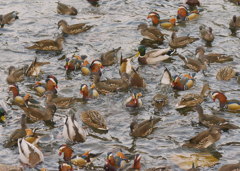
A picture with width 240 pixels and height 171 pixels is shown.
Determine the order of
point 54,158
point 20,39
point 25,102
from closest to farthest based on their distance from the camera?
point 54,158, point 25,102, point 20,39

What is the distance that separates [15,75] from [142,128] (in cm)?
491

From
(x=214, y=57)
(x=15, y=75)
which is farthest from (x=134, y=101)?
(x=214, y=57)

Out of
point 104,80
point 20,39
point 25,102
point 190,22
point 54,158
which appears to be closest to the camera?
point 54,158

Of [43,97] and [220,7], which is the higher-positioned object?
[220,7]

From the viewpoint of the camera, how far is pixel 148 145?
574 inches

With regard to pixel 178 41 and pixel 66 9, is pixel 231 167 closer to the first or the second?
pixel 178 41

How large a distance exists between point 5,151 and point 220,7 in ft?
40.2

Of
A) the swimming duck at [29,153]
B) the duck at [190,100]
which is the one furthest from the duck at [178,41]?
the swimming duck at [29,153]

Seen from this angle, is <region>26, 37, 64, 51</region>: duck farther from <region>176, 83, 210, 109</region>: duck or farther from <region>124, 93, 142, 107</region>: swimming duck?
<region>176, 83, 210, 109</region>: duck

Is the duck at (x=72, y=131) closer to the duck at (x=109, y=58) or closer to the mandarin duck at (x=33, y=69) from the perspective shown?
the mandarin duck at (x=33, y=69)

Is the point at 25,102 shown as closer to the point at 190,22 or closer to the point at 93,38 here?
the point at 93,38

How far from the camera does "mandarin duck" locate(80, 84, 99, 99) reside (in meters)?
16.7

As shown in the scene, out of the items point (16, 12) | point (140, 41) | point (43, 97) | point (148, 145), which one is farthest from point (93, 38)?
point (148, 145)

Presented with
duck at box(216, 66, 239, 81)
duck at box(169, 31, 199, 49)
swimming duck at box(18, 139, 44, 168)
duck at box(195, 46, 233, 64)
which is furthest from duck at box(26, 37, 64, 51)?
swimming duck at box(18, 139, 44, 168)
